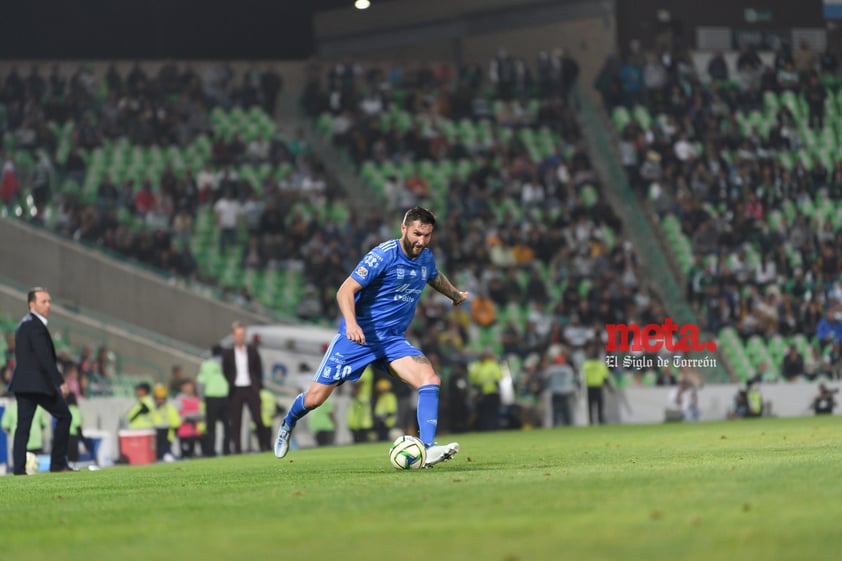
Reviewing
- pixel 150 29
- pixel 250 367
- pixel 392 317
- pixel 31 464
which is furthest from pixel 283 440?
pixel 150 29

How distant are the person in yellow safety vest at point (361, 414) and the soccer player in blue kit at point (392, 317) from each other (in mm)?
13471

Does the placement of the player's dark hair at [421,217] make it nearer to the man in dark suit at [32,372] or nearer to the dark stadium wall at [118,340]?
the man in dark suit at [32,372]

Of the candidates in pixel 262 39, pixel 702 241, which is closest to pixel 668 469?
pixel 702 241

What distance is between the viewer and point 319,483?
11.0m

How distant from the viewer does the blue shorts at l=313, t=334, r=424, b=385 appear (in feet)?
42.1

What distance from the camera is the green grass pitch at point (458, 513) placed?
6277 mm

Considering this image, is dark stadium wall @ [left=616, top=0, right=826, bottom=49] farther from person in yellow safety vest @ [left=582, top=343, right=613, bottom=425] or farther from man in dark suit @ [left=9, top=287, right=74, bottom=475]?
man in dark suit @ [left=9, top=287, right=74, bottom=475]

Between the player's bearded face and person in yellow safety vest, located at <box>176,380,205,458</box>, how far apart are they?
12.2 m

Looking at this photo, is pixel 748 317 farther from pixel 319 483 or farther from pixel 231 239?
pixel 319 483

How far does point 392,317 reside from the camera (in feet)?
42.3

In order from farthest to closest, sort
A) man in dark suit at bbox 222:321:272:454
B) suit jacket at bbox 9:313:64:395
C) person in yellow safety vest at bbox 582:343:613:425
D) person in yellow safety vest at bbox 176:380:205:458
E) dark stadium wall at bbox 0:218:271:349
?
dark stadium wall at bbox 0:218:271:349 → person in yellow safety vest at bbox 582:343:613:425 → person in yellow safety vest at bbox 176:380:205:458 → man in dark suit at bbox 222:321:272:454 → suit jacket at bbox 9:313:64:395

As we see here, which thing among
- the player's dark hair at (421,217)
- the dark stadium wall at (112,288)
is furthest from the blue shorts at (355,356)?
the dark stadium wall at (112,288)

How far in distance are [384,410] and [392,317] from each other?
14685mm

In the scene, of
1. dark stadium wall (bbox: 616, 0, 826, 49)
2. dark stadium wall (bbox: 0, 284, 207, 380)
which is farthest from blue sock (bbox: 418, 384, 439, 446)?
dark stadium wall (bbox: 616, 0, 826, 49)
